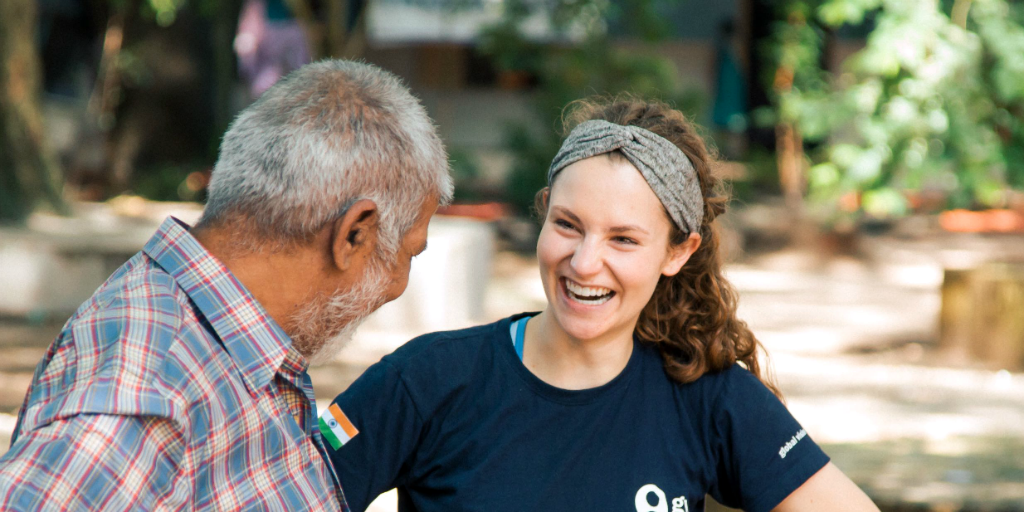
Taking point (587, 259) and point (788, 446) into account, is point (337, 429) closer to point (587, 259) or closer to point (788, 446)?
point (587, 259)

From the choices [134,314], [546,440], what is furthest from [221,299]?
[546,440]

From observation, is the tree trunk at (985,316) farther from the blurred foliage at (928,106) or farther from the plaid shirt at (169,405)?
the plaid shirt at (169,405)

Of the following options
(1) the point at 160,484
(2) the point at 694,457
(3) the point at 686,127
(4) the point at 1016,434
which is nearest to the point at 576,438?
(2) the point at 694,457

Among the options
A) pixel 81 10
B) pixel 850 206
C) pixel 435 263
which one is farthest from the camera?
pixel 81 10

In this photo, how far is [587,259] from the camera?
6.94 feet

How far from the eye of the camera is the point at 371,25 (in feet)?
48.5

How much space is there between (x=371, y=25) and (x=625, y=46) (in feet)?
12.2

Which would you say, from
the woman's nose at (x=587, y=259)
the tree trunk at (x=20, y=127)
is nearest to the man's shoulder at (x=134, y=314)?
the woman's nose at (x=587, y=259)

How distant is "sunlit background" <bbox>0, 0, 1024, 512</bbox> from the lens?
6.69 meters

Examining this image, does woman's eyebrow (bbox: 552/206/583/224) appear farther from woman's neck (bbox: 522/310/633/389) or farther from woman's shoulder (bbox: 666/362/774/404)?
woman's shoulder (bbox: 666/362/774/404)

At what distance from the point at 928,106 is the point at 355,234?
6277 mm

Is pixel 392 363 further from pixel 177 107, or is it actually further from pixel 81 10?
pixel 81 10

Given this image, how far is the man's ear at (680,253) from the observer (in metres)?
2.28

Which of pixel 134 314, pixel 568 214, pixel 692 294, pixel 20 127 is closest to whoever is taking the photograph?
pixel 134 314
